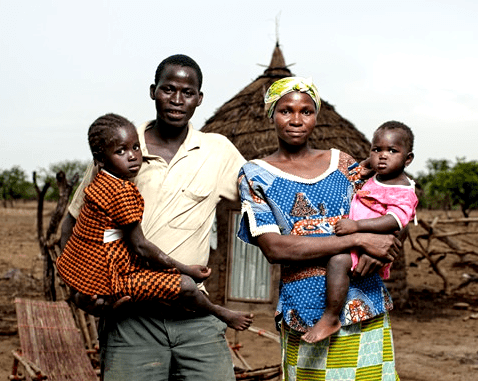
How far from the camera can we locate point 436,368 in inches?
241

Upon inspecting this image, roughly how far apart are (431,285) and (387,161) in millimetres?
9632

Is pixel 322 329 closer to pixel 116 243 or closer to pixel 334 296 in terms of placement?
pixel 334 296

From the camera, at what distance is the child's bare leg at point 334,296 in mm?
2070

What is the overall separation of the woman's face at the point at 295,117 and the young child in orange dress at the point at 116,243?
0.53 m

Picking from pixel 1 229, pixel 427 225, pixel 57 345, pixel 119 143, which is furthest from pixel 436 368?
pixel 1 229

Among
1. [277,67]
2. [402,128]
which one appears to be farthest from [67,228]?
[277,67]

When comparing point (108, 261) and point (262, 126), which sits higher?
point (262, 126)

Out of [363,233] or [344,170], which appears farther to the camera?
[344,170]

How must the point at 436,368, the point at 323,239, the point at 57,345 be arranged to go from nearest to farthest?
the point at 323,239 → the point at 57,345 → the point at 436,368

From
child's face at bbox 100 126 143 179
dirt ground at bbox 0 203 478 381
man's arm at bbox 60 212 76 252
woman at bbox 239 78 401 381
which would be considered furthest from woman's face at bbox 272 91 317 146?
dirt ground at bbox 0 203 478 381

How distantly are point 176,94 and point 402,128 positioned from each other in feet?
2.79

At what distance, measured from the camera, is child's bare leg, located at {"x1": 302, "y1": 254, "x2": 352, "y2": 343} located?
207 centimetres

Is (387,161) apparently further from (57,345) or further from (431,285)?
(431,285)

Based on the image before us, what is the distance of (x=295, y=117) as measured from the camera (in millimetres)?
2188
